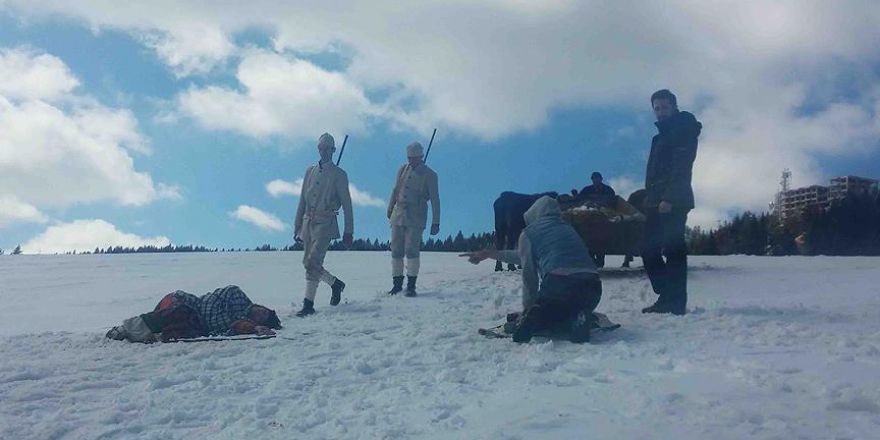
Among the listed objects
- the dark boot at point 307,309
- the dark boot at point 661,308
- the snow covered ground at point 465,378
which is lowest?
the snow covered ground at point 465,378

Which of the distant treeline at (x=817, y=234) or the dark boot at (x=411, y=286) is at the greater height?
the distant treeline at (x=817, y=234)

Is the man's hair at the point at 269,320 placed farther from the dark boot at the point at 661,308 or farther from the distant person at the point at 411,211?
the dark boot at the point at 661,308

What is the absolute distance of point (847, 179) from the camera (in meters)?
34.0

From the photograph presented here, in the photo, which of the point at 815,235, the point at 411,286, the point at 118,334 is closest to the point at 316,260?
the point at 411,286

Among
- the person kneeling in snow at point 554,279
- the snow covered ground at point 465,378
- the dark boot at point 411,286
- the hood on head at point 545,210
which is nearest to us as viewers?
the snow covered ground at point 465,378

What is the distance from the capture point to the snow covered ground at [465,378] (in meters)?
3.82

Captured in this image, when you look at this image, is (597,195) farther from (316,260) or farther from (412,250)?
(316,260)

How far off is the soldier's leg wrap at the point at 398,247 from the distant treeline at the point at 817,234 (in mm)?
16264

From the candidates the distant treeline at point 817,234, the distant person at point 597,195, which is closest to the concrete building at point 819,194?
the distant treeline at point 817,234

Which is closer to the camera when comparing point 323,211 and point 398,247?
point 323,211

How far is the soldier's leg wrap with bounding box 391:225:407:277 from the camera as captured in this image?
34.9 feet

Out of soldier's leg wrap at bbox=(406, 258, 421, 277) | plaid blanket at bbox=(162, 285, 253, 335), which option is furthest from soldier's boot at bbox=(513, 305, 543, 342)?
soldier's leg wrap at bbox=(406, 258, 421, 277)

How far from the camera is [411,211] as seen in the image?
1059 centimetres

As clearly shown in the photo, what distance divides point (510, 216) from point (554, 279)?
25.6ft
